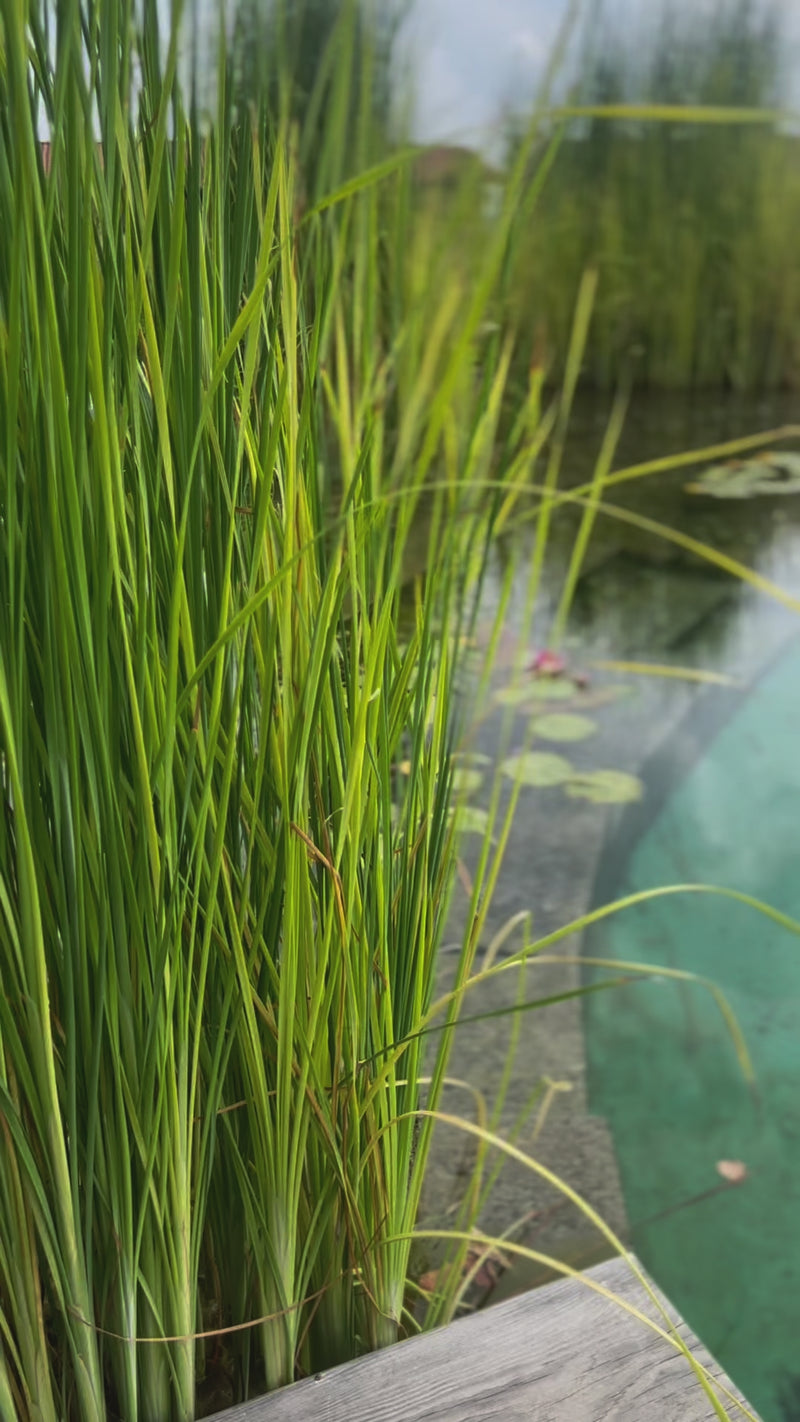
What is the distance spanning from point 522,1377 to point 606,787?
51.2 inches

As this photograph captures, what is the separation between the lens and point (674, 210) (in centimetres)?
396

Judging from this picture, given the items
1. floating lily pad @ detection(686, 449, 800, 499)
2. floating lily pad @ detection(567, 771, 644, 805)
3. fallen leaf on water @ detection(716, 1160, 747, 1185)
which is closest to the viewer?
fallen leaf on water @ detection(716, 1160, 747, 1185)

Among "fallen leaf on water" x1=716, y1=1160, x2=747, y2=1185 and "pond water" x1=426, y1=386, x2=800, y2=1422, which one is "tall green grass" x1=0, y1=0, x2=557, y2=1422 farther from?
"fallen leaf on water" x1=716, y1=1160, x2=747, y2=1185

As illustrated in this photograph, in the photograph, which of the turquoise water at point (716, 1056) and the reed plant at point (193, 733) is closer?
the reed plant at point (193, 733)

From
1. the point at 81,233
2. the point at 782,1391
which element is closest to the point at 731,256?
the point at 782,1391

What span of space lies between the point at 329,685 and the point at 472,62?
608 mm

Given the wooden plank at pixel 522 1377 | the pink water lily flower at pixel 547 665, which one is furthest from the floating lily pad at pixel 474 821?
the wooden plank at pixel 522 1377

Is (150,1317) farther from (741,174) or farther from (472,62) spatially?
(741,174)

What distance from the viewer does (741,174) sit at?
13.0ft

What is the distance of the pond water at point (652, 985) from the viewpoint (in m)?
1.14

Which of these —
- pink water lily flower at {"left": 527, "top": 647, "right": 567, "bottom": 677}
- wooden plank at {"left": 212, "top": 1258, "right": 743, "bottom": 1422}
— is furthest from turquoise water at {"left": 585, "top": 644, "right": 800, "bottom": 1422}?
wooden plank at {"left": 212, "top": 1258, "right": 743, "bottom": 1422}

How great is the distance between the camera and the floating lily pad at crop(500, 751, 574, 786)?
6.33 feet

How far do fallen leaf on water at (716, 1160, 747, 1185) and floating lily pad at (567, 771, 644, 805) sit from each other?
70cm

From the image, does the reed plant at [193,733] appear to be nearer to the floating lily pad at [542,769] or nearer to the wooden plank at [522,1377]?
the wooden plank at [522,1377]
